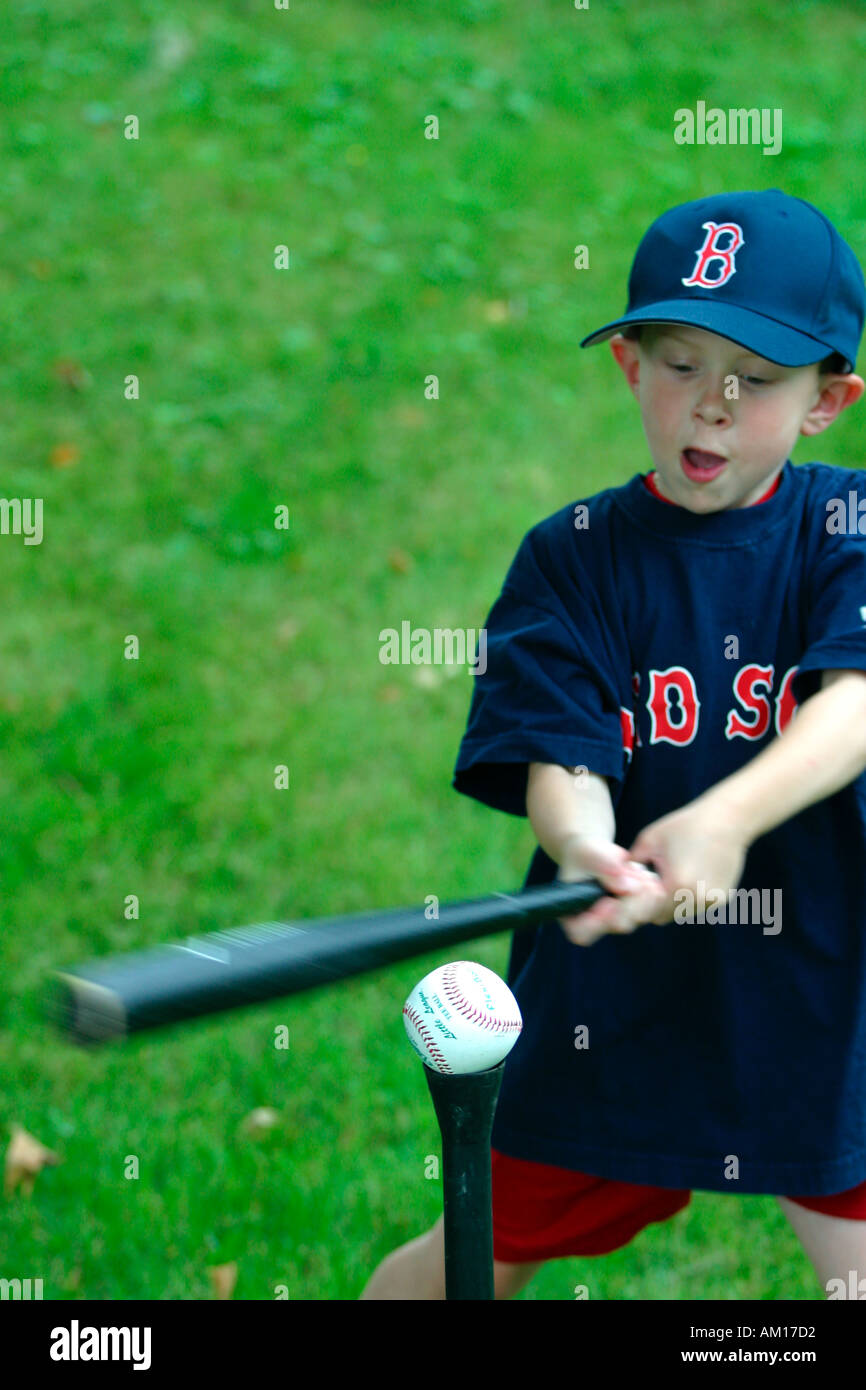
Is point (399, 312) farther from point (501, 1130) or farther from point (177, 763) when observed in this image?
point (501, 1130)

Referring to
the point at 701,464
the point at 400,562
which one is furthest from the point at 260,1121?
the point at 400,562

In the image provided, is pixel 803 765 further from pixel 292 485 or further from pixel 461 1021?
pixel 292 485

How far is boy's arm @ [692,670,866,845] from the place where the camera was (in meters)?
1.74

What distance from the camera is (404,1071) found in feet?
9.88

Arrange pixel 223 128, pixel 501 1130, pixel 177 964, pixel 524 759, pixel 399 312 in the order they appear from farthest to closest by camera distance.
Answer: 1. pixel 223 128
2. pixel 399 312
3. pixel 501 1130
4. pixel 524 759
5. pixel 177 964

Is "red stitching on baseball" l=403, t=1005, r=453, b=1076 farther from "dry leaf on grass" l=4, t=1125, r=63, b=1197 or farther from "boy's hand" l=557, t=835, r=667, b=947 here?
"dry leaf on grass" l=4, t=1125, r=63, b=1197

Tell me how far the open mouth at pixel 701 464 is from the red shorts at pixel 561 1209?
93cm

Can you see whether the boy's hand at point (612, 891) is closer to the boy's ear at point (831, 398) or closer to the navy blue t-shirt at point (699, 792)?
the navy blue t-shirt at point (699, 792)

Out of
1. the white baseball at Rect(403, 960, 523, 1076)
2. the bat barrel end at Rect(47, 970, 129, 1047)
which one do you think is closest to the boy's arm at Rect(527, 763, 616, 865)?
the white baseball at Rect(403, 960, 523, 1076)

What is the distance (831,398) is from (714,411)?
0.24 m

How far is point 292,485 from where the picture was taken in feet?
15.6

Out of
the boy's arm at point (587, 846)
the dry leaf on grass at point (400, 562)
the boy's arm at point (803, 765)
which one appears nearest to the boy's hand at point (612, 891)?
the boy's arm at point (587, 846)
